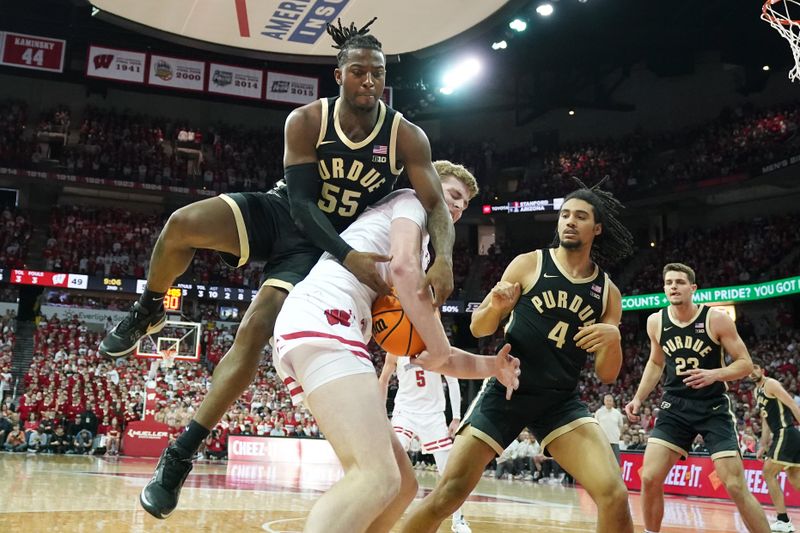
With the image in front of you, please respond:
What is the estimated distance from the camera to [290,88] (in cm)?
2562

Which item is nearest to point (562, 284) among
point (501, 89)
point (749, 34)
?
point (749, 34)

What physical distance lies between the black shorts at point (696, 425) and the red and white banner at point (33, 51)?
23559 millimetres

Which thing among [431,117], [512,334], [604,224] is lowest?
[512,334]

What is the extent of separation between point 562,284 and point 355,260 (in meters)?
2.18

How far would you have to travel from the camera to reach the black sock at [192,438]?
3.73 metres

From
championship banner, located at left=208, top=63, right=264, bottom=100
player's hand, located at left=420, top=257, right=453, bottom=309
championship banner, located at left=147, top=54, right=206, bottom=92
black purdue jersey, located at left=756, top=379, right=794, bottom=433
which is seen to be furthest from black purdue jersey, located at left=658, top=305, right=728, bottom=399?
championship banner, located at left=147, top=54, right=206, bottom=92

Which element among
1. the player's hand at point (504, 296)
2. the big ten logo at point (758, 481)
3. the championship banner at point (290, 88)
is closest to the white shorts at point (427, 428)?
the player's hand at point (504, 296)

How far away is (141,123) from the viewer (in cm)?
3262

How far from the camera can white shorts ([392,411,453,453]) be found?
330 inches

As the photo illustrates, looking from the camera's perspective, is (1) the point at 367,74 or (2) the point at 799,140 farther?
(2) the point at 799,140

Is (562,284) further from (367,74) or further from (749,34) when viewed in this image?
(749,34)

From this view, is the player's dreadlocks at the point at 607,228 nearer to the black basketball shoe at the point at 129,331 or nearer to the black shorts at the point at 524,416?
the black shorts at the point at 524,416

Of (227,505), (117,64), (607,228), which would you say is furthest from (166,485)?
(117,64)

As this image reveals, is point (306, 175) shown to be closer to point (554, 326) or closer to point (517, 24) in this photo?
point (554, 326)
